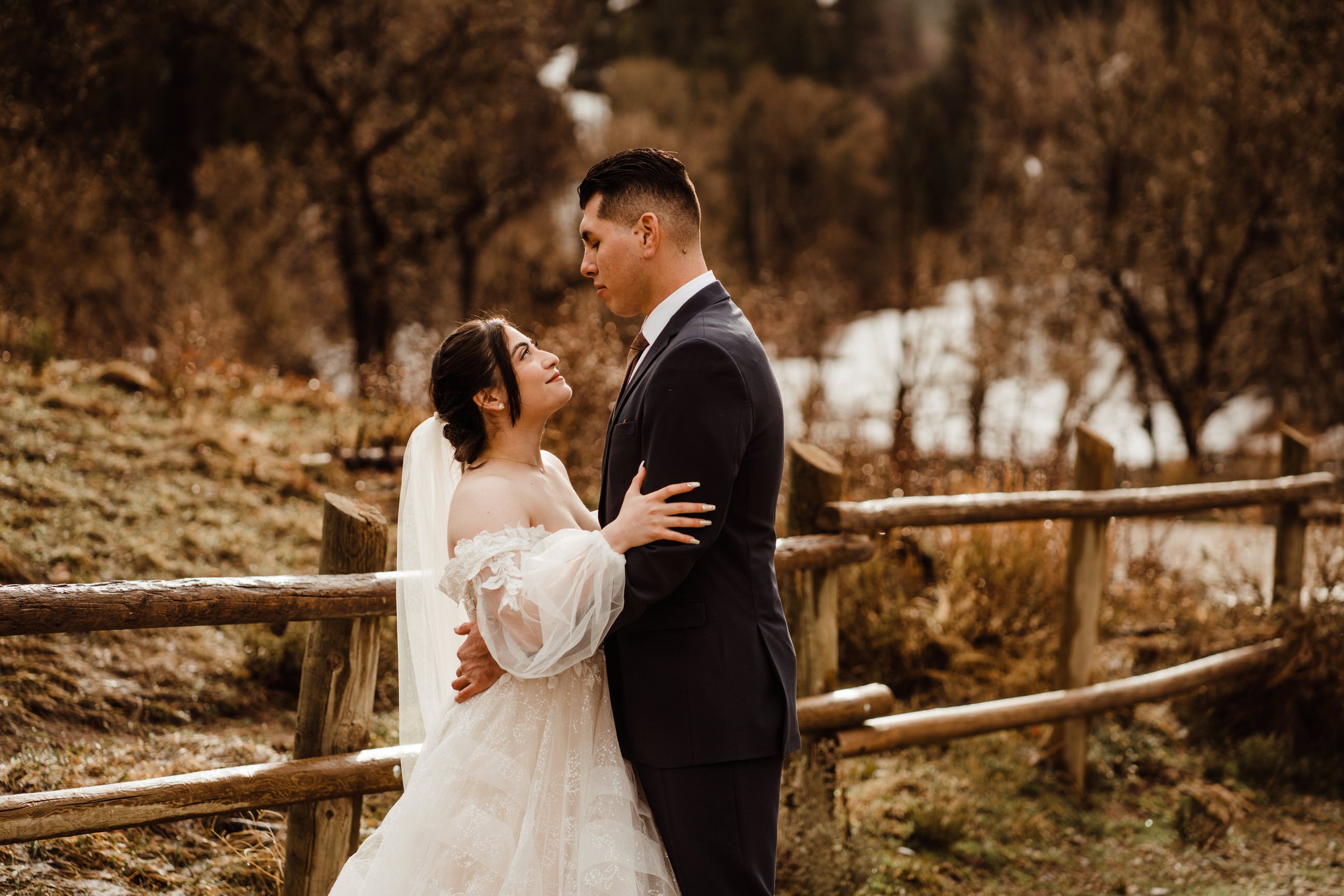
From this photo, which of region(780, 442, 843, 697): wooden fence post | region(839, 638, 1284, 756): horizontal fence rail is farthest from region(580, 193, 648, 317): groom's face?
region(839, 638, 1284, 756): horizontal fence rail

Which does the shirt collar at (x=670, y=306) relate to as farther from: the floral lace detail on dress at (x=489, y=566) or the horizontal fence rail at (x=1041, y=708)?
the horizontal fence rail at (x=1041, y=708)

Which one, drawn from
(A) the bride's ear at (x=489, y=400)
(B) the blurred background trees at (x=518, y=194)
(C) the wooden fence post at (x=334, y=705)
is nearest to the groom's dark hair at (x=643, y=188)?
(A) the bride's ear at (x=489, y=400)

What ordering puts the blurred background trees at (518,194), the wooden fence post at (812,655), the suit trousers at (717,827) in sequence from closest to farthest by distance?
1. the suit trousers at (717,827)
2. the wooden fence post at (812,655)
3. the blurred background trees at (518,194)

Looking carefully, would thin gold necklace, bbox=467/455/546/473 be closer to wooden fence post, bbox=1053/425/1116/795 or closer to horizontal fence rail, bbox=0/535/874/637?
horizontal fence rail, bbox=0/535/874/637


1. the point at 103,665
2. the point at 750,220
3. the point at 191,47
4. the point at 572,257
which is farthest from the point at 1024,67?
the point at 103,665

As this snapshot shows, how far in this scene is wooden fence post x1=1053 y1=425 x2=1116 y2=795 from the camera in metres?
5.08

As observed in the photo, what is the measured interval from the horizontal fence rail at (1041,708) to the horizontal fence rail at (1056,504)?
832 millimetres

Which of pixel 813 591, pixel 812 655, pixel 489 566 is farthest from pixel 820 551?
pixel 489 566

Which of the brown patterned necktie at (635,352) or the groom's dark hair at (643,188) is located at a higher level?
the groom's dark hair at (643,188)

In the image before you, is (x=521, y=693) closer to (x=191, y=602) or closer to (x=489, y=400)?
(x=489, y=400)

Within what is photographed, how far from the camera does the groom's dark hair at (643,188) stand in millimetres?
2367

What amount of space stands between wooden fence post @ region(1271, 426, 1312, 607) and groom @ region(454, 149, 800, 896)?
4.97m

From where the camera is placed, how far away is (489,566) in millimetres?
2254

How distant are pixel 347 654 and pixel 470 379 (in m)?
1.11
